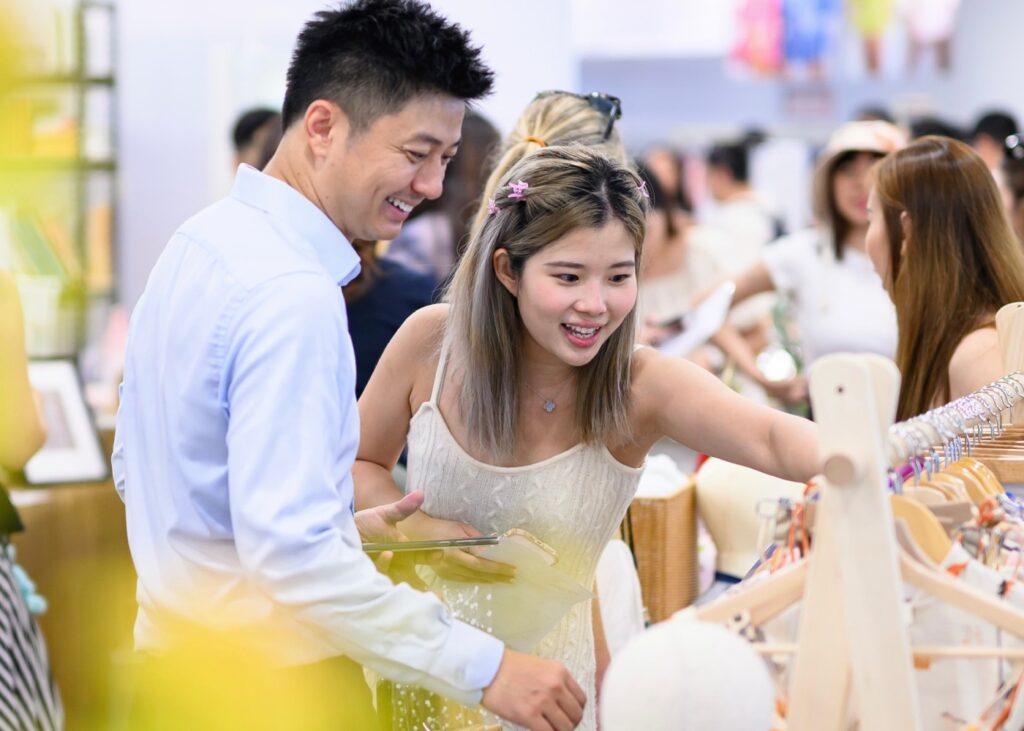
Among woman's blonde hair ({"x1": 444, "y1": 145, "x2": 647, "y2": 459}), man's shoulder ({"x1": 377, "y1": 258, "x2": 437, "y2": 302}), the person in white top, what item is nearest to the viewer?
woman's blonde hair ({"x1": 444, "y1": 145, "x2": 647, "y2": 459})

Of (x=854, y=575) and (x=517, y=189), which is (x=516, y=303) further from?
(x=854, y=575)

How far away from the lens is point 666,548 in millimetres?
2543

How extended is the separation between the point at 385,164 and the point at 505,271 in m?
0.48

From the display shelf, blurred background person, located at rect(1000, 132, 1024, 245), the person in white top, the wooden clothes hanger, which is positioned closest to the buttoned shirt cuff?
the wooden clothes hanger

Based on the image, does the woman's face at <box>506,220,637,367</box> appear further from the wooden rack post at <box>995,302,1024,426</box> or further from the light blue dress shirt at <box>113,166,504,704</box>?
the wooden rack post at <box>995,302,1024,426</box>

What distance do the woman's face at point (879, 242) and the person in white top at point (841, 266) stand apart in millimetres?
1385

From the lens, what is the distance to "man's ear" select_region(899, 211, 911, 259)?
7.63 ft

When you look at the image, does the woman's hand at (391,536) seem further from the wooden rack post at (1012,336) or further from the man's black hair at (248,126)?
the man's black hair at (248,126)

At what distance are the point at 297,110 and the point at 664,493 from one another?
4.40 feet

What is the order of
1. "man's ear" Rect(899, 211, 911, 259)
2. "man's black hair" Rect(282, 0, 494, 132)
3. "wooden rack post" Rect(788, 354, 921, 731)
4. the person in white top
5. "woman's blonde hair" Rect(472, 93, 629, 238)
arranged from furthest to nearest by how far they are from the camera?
the person in white top → "woman's blonde hair" Rect(472, 93, 629, 238) → "man's ear" Rect(899, 211, 911, 259) → "man's black hair" Rect(282, 0, 494, 132) → "wooden rack post" Rect(788, 354, 921, 731)

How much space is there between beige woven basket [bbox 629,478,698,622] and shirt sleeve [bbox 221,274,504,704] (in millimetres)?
1284

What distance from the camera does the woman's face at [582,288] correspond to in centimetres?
171

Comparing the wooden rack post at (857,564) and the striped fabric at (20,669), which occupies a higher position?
the wooden rack post at (857,564)

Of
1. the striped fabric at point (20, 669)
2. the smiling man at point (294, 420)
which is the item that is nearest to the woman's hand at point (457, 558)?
the smiling man at point (294, 420)
